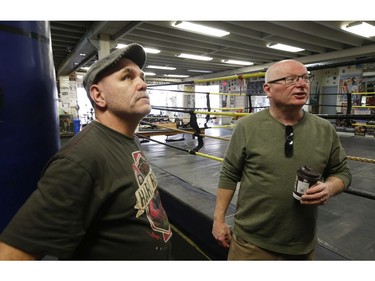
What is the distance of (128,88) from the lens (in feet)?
3.04

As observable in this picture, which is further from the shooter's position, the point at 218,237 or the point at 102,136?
the point at 218,237

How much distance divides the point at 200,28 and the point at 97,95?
5.14 meters

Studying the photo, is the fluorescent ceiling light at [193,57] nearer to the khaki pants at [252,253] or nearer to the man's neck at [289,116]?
the man's neck at [289,116]

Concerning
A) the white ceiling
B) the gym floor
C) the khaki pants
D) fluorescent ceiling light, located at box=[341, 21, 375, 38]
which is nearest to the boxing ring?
the gym floor

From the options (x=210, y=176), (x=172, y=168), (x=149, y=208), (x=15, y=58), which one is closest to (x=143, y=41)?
(x=172, y=168)

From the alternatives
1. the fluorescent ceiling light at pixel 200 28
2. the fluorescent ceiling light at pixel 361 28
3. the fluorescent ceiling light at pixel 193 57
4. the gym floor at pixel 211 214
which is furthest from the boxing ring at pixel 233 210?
Answer: the fluorescent ceiling light at pixel 193 57

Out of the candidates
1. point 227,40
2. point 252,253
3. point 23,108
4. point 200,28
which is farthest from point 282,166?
point 227,40

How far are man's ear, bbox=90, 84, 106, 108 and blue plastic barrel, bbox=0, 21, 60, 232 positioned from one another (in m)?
0.33

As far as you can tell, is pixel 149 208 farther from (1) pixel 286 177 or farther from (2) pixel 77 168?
(1) pixel 286 177

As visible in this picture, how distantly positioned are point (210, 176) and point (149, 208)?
2.06m

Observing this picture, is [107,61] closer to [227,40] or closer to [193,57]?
[227,40]

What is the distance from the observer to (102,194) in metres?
0.71

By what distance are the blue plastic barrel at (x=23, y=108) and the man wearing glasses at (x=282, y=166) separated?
0.99m

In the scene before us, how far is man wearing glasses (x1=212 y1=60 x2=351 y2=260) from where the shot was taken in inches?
45.5
